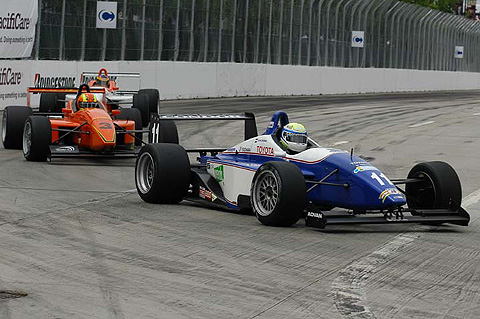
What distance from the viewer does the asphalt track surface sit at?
689 cm

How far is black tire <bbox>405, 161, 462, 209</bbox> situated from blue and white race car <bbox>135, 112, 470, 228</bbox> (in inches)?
0.4

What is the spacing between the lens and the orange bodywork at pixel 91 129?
53.1 ft

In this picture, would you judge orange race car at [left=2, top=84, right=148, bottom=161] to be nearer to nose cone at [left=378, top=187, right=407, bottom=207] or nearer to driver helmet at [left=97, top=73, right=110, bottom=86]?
driver helmet at [left=97, top=73, right=110, bottom=86]

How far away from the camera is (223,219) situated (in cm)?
1108

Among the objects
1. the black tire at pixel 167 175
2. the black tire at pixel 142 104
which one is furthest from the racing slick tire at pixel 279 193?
the black tire at pixel 142 104

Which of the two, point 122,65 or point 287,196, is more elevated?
point 122,65

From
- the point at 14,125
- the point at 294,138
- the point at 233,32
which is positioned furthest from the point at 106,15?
the point at 294,138

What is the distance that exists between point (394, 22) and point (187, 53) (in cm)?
2151

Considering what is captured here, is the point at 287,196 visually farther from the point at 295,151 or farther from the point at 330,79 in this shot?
the point at 330,79

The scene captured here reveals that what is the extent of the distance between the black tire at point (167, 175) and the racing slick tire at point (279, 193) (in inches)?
54.4

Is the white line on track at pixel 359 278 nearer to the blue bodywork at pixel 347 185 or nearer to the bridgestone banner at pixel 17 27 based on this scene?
the blue bodywork at pixel 347 185

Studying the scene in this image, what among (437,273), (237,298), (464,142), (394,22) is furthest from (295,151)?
(394,22)

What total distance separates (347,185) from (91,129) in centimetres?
688

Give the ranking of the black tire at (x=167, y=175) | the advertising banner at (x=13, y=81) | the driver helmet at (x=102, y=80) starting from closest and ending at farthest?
the black tire at (x=167, y=175) → the driver helmet at (x=102, y=80) → the advertising banner at (x=13, y=81)
